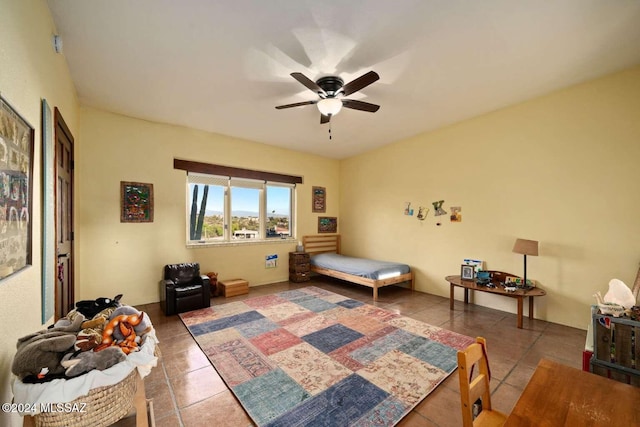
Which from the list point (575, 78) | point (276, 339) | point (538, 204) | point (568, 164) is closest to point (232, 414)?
point (276, 339)

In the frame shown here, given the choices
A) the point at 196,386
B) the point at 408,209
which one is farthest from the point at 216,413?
the point at 408,209

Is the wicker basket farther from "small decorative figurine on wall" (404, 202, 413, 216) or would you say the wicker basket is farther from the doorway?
"small decorative figurine on wall" (404, 202, 413, 216)

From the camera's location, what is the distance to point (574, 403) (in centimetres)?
98

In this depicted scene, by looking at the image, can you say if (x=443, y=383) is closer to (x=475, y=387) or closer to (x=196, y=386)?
A: (x=475, y=387)

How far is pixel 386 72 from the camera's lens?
2.85 m

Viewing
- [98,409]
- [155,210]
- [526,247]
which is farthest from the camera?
[155,210]

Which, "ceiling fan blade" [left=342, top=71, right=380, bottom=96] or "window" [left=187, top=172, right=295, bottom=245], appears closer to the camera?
"ceiling fan blade" [left=342, top=71, right=380, bottom=96]

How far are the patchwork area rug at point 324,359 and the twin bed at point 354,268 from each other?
0.63 metres

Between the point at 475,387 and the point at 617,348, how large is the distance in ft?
5.21

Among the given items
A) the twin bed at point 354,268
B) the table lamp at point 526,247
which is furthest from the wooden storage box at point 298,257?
the table lamp at point 526,247

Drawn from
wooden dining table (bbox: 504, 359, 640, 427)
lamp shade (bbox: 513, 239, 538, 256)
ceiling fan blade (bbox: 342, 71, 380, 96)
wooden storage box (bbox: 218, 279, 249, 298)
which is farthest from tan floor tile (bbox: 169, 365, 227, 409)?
lamp shade (bbox: 513, 239, 538, 256)

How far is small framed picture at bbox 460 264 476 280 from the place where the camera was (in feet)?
13.1

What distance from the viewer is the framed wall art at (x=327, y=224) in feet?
21.3

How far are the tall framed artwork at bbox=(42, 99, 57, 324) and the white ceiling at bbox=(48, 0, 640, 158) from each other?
98 centimetres
